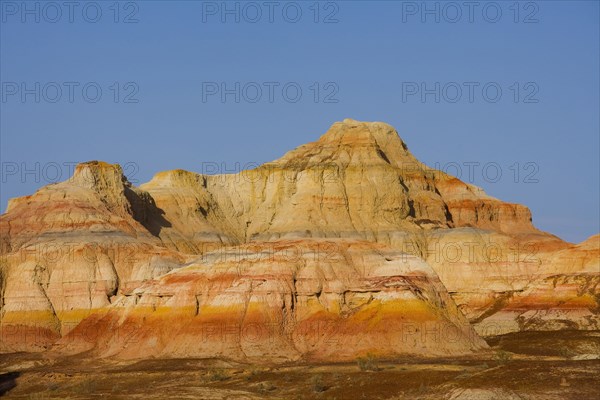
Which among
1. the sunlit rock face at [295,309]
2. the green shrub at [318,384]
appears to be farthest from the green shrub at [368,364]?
the green shrub at [318,384]

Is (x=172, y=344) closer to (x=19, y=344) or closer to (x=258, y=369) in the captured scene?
(x=258, y=369)

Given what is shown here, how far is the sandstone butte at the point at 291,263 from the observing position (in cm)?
9550

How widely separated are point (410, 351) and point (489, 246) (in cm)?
5759

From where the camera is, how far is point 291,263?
99.5 metres

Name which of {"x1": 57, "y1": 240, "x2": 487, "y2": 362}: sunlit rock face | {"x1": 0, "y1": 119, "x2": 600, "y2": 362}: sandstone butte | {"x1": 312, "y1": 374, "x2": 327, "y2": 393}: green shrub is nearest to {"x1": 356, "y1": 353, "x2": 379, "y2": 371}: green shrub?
{"x1": 57, "y1": 240, "x2": 487, "y2": 362}: sunlit rock face

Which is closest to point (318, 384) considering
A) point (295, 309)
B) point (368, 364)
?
point (368, 364)

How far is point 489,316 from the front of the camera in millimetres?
133250

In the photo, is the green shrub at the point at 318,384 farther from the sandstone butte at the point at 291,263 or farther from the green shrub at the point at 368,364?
the sandstone butte at the point at 291,263

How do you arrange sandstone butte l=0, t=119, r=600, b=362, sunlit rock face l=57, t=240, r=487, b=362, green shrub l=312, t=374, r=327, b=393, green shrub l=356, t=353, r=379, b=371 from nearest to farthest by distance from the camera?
green shrub l=312, t=374, r=327, b=393, green shrub l=356, t=353, r=379, b=371, sunlit rock face l=57, t=240, r=487, b=362, sandstone butte l=0, t=119, r=600, b=362

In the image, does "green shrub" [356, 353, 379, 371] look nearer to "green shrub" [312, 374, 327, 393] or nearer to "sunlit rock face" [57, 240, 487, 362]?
"sunlit rock face" [57, 240, 487, 362]

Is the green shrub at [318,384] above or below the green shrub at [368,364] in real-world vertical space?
below

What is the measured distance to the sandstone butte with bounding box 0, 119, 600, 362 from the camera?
313ft

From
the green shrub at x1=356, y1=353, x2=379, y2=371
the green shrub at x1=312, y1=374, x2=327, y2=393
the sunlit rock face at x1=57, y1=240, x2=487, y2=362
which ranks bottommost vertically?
the green shrub at x1=312, y1=374, x2=327, y2=393

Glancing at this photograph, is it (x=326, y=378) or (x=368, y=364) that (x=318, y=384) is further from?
(x=368, y=364)
